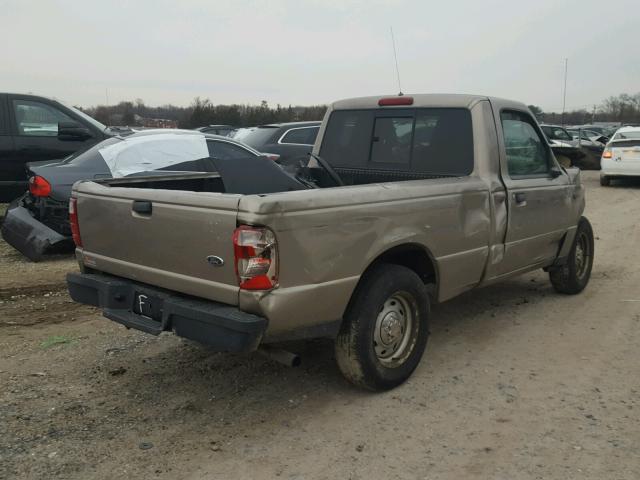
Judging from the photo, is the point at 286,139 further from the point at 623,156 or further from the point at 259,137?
the point at 623,156

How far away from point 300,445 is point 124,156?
5.01 meters

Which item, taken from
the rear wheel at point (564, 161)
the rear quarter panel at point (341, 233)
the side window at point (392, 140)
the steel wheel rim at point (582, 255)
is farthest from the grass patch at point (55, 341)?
the steel wheel rim at point (582, 255)

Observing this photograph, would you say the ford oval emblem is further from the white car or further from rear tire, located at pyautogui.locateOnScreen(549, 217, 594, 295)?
the white car

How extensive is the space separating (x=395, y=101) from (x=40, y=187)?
441 cm

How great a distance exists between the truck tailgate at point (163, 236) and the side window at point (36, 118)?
17.8ft

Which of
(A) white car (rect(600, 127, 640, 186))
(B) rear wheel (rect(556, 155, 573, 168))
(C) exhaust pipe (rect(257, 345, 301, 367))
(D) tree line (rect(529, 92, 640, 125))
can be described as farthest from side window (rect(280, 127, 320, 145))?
(D) tree line (rect(529, 92, 640, 125))

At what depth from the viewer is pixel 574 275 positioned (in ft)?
19.9

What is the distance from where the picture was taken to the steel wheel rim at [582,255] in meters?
6.26

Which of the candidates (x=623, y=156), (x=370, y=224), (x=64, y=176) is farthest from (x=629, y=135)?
(x=370, y=224)

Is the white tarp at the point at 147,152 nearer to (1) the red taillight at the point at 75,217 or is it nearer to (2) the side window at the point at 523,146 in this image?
(1) the red taillight at the point at 75,217

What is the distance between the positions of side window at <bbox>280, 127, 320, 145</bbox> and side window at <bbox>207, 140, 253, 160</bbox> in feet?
9.56

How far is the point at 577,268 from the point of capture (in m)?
6.20

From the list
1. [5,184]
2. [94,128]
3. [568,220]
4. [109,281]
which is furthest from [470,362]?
[5,184]

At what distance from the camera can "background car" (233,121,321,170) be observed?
10.9 metres
